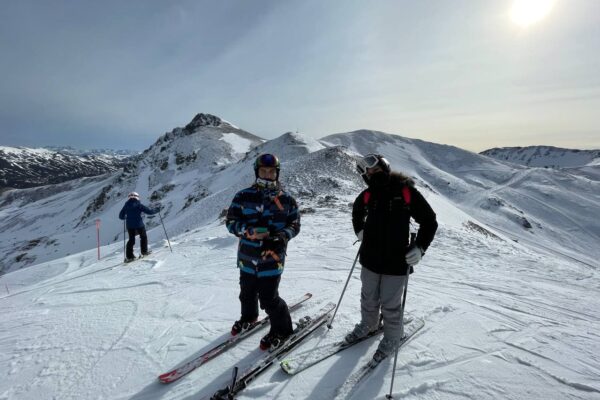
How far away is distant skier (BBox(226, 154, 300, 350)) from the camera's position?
4.14m

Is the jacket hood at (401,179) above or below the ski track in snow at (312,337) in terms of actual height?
above

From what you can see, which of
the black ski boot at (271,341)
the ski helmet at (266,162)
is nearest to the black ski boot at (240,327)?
the black ski boot at (271,341)


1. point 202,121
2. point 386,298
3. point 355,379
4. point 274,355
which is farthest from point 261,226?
point 202,121

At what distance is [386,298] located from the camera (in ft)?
13.5

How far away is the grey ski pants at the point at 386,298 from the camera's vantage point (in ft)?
13.3

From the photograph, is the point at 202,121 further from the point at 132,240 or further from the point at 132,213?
the point at 132,240

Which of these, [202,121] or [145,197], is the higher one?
[202,121]

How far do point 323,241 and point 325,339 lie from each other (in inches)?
292

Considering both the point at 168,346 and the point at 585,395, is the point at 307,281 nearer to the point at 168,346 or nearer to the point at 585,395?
the point at 168,346

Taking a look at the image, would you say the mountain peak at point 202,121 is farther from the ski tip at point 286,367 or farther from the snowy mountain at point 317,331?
the ski tip at point 286,367

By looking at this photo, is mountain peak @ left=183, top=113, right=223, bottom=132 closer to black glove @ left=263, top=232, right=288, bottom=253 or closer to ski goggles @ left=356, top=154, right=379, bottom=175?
black glove @ left=263, top=232, right=288, bottom=253

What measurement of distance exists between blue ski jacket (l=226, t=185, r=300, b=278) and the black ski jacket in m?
1.18

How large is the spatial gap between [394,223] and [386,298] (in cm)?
105

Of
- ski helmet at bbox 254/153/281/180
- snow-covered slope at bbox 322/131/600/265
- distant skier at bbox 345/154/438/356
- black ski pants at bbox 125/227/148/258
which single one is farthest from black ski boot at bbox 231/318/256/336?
snow-covered slope at bbox 322/131/600/265
